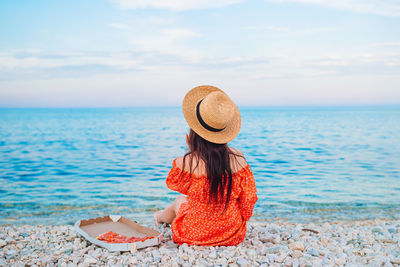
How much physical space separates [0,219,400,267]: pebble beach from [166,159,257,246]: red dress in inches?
4.7

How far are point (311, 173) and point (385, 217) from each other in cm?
388

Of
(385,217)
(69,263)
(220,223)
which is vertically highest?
(220,223)

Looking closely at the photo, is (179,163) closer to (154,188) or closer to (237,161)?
(237,161)

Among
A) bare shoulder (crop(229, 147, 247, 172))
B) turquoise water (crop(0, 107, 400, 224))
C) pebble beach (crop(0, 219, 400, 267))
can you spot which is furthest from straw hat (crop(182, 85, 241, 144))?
turquoise water (crop(0, 107, 400, 224))

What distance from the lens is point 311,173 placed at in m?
10.1

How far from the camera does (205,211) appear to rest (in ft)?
11.7

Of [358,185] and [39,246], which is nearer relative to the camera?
[39,246]

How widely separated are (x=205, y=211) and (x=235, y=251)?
0.49 m

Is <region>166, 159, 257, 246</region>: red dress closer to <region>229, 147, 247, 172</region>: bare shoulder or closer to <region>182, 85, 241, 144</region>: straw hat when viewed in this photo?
<region>229, 147, 247, 172</region>: bare shoulder

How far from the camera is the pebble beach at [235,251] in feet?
10.4

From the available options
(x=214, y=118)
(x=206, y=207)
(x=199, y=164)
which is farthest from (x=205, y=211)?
(x=214, y=118)

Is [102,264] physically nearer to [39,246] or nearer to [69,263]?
[69,263]

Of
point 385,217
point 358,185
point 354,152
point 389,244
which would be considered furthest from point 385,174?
point 389,244

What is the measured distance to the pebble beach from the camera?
3.18 metres
